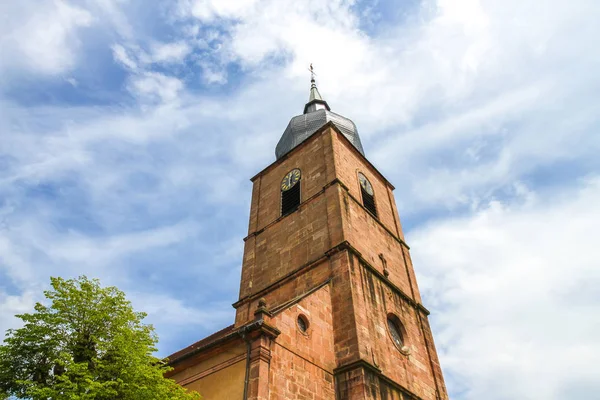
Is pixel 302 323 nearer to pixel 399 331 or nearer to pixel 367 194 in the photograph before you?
pixel 399 331

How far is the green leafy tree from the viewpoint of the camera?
973cm

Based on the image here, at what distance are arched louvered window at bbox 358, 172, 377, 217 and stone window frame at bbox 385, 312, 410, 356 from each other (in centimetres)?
541

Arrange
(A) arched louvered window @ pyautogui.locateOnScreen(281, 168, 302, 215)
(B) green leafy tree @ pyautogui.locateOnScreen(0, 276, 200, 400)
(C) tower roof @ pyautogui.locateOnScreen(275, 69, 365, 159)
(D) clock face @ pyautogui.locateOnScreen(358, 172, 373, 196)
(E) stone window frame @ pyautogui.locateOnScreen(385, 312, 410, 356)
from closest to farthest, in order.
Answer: (B) green leafy tree @ pyautogui.locateOnScreen(0, 276, 200, 400) < (E) stone window frame @ pyautogui.locateOnScreen(385, 312, 410, 356) < (A) arched louvered window @ pyautogui.locateOnScreen(281, 168, 302, 215) < (D) clock face @ pyautogui.locateOnScreen(358, 172, 373, 196) < (C) tower roof @ pyautogui.locateOnScreen(275, 69, 365, 159)

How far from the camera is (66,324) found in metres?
10.5

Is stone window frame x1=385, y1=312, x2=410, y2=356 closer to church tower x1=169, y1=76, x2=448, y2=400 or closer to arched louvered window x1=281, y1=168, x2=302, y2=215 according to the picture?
church tower x1=169, y1=76, x2=448, y2=400

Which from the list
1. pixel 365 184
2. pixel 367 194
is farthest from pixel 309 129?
pixel 367 194

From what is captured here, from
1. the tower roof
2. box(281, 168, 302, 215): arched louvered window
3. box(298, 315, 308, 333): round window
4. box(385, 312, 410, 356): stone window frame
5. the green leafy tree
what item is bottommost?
the green leafy tree

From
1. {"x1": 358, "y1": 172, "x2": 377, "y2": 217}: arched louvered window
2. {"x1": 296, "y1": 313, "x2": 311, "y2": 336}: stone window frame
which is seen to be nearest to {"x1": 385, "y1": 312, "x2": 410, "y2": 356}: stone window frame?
{"x1": 296, "y1": 313, "x2": 311, "y2": 336}: stone window frame

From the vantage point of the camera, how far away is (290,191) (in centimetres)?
2147

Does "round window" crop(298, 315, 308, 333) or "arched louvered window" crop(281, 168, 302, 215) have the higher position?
"arched louvered window" crop(281, 168, 302, 215)

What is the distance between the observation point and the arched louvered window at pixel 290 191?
67.8 feet

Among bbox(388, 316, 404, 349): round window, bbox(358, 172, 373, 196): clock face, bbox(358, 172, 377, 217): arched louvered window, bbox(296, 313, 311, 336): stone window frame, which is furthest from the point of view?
bbox(358, 172, 373, 196): clock face

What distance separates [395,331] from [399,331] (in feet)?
0.72

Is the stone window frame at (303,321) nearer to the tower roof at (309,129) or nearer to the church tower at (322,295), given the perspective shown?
the church tower at (322,295)
